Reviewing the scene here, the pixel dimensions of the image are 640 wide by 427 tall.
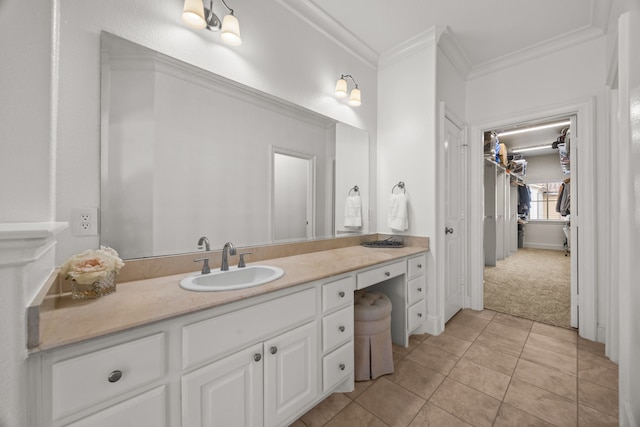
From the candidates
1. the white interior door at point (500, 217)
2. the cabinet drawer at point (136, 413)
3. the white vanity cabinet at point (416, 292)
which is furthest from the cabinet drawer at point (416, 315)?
the white interior door at point (500, 217)

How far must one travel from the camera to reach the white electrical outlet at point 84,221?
3.70 feet

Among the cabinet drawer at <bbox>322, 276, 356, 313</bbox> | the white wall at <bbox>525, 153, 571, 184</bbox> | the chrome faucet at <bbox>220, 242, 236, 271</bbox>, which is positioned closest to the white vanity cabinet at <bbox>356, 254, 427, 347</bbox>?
the cabinet drawer at <bbox>322, 276, 356, 313</bbox>

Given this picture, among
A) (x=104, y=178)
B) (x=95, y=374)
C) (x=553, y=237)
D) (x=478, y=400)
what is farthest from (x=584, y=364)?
(x=553, y=237)

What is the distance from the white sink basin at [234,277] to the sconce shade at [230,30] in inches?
53.2

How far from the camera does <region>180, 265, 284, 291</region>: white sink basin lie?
1.26m

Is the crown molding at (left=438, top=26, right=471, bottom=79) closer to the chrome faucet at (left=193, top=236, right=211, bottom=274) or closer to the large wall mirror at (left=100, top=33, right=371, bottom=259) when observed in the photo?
the large wall mirror at (left=100, top=33, right=371, bottom=259)

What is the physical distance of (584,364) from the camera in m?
1.90

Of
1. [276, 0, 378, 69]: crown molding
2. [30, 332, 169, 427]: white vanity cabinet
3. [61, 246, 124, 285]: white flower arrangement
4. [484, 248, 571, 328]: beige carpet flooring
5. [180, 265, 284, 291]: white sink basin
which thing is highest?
[276, 0, 378, 69]: crown molding

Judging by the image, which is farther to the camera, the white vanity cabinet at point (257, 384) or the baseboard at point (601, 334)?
the baseboard at point (601, 334)

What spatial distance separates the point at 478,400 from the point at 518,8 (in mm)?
2919

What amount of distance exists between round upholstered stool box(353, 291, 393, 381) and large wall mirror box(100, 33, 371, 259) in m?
0.77

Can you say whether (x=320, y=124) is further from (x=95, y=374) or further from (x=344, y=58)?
(x=95, y=374)

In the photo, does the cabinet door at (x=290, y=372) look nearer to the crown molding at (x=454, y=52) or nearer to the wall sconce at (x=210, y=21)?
the wall sconce at (x=210, y=21)

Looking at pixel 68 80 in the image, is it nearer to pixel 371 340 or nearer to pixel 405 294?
pixel 371 340
